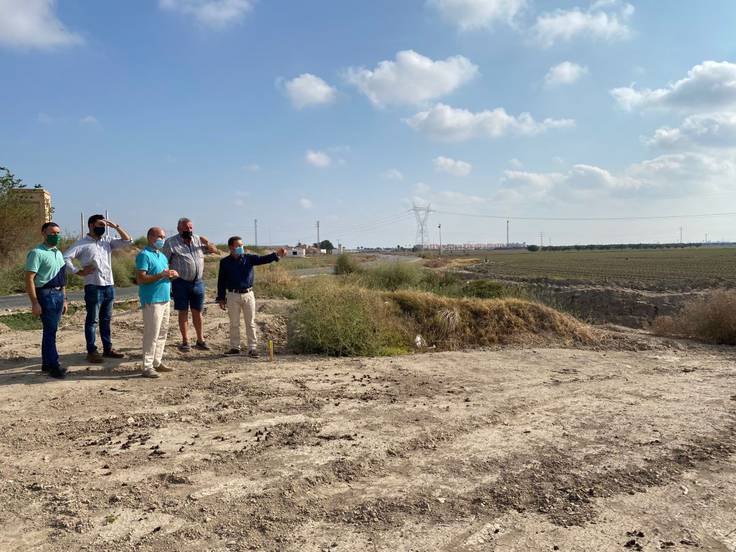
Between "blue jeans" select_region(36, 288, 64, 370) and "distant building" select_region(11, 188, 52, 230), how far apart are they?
22.4m

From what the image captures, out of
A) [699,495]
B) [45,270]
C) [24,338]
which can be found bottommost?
[699,495]

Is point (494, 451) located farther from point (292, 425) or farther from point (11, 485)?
point (11, 485)

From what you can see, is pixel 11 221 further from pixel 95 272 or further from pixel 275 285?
pixel 95 272

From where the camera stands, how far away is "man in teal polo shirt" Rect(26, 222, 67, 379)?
6.27 meters

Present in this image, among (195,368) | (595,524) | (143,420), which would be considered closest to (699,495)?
(595,524)

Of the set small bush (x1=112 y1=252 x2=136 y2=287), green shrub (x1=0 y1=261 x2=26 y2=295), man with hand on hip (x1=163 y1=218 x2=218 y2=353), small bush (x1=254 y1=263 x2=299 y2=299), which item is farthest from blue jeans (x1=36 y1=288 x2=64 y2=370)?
small bush (x1=112 y1=252 x2=136 y2=287)

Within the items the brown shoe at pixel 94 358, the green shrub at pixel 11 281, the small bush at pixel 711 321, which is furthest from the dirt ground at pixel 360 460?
the green shrub at pixel 11 281

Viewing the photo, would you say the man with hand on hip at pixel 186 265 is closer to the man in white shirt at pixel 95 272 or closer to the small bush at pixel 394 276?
the man in white shirt at pixel 95 272

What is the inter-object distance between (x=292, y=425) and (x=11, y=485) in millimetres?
2255

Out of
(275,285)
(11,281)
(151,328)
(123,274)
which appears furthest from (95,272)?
(123,274)

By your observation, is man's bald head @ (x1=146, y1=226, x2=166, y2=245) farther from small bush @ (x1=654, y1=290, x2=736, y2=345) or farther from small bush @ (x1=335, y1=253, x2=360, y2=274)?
small bush @ (x1=335, y1=253, x2=360, y2=274)

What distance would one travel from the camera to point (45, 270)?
6.42 meters

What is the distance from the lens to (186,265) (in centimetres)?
793

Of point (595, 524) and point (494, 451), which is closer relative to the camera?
point (595, 524)
